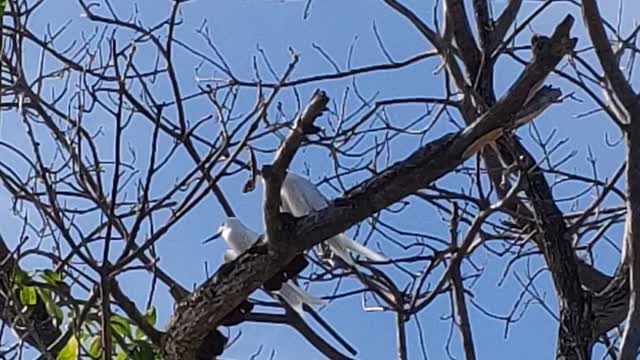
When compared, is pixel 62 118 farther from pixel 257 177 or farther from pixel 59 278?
pixel 257 177

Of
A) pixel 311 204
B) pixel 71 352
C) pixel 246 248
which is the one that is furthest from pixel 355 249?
pixel 71 352

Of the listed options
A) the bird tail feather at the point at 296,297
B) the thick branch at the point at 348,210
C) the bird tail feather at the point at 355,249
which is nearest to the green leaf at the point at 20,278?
the thick branch at the point at 348,210

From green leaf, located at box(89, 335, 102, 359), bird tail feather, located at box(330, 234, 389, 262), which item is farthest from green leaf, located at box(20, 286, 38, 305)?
bird tail feather, located at box(330, 234, 389, 262)

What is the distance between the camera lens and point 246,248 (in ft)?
6.40

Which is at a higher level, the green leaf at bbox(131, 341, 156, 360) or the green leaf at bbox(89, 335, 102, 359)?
the green leaf at bbox(89, 335, 102, 359)

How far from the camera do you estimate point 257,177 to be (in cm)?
188

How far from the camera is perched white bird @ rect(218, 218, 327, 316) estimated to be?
1996mm

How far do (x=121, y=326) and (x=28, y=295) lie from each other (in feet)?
0.63

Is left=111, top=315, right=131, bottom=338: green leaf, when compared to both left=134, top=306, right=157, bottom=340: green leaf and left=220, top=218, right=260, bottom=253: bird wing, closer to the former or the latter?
left=134, top=306, right=157, bottom=340: green leaf

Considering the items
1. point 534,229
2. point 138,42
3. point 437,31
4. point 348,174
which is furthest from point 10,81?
point 534,229

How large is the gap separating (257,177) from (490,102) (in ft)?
1.87

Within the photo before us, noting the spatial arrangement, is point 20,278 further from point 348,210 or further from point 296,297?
point 348,210

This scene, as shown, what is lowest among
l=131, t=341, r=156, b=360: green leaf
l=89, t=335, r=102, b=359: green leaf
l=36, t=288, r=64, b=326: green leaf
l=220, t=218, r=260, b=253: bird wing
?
l=131, t=341, r=156, b=360: green leaf

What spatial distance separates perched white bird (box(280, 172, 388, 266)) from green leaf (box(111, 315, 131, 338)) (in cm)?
32
